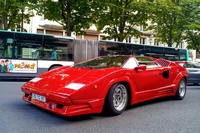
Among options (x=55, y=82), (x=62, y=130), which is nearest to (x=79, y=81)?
(x=55, y=82)

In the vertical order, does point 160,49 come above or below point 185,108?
above

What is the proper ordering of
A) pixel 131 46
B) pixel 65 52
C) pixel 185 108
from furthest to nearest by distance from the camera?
pixel 131 46 → pixel 65 52 → pixel 185 108

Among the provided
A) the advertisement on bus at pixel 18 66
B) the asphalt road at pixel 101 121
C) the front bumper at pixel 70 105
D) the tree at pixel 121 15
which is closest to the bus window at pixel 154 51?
the tree at pixel 121 15

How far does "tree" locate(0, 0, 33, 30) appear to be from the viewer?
529 inches

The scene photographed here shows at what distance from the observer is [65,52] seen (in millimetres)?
13305

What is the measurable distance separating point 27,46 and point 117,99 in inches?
350

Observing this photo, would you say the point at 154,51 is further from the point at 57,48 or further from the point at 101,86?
the point at 101,86

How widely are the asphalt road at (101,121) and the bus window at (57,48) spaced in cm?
766

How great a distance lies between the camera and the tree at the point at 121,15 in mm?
16031

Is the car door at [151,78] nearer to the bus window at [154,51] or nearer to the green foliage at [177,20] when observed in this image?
the bus window at [154,51]

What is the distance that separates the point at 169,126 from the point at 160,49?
14411 millimetres

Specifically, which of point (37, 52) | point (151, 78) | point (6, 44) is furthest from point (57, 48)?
point (151, 78)

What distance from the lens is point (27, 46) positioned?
12172 mm

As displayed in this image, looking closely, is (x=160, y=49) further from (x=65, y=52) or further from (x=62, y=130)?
(x=62, y=130)
